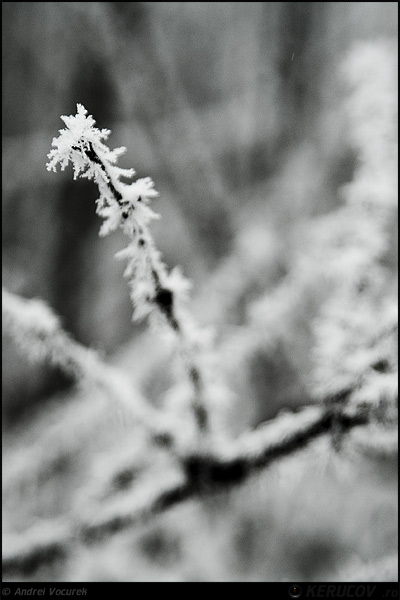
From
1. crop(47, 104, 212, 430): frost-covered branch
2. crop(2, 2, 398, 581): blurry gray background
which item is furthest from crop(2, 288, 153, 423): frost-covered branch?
crop(2, 2, 398, 581): blurry gray background

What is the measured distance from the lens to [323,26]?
1.82m

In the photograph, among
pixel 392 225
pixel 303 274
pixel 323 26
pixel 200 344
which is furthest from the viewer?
pixel 323 26

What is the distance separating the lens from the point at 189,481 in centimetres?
73

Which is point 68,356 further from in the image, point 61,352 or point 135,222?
point 135,222

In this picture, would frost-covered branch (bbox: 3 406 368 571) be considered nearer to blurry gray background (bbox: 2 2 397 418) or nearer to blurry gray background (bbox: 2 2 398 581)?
blurry gray background (bbox: 2 2 398 581)

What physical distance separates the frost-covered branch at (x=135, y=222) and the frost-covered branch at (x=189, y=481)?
0.56 ft

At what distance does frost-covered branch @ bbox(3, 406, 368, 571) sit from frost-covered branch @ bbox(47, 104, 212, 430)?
17 cm

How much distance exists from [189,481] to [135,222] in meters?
0.51

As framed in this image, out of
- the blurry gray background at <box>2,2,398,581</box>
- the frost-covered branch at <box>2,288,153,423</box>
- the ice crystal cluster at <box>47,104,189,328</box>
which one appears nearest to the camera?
the ice crystal cluster at <box>47,104,189,328</box>

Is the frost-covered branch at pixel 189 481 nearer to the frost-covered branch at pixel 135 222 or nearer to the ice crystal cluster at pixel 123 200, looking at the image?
the frost-covered branch at pixel 135 222

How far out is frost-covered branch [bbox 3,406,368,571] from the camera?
2.19 ft
